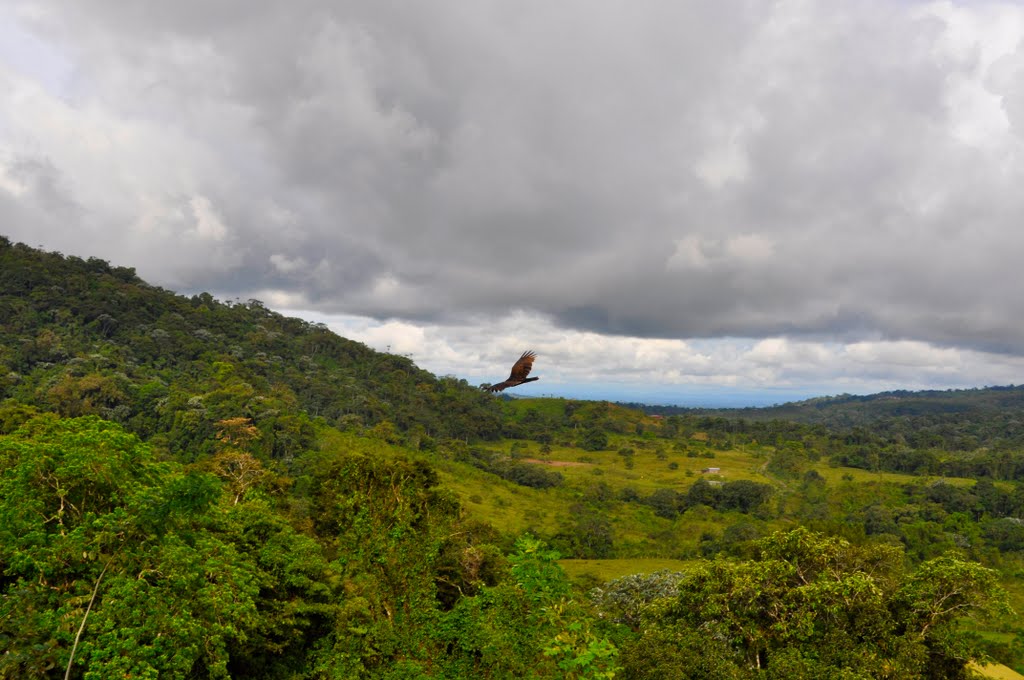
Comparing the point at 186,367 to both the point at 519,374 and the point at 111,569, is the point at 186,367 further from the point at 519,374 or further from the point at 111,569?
the point at 519,374

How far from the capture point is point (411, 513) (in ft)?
88.9

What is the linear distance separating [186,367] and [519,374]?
11606 centimetres

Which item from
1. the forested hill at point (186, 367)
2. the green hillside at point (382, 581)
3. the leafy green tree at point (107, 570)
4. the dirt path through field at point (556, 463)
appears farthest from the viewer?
the dirt path through field at point (556, 463)

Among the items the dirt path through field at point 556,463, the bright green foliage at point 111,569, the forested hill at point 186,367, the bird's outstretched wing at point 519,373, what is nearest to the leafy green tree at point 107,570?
A: the bright green foliage at point 111,569

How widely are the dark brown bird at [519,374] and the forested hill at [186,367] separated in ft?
251

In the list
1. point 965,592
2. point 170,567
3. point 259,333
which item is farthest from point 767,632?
point 259,333

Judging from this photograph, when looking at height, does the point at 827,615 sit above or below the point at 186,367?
below

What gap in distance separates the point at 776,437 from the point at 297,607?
15536 cm

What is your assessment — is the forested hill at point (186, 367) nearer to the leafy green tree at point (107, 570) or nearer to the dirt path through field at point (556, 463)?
the dirt path through field at point (556, 463)

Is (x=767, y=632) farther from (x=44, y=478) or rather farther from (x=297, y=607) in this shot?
(x=44, y=478)

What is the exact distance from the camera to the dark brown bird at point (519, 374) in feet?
30.7

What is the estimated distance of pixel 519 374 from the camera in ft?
32.1

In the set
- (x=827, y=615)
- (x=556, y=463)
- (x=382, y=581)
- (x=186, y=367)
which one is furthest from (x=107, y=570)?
(x=556, y=463)

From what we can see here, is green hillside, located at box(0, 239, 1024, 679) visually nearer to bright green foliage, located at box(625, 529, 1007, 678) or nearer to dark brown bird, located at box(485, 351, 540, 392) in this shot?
bright green foliage, located at box(625, 529, 1007, 678)
